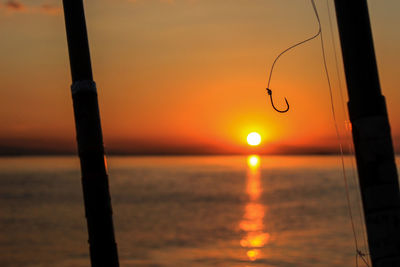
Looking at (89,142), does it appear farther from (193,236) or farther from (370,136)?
(193,236)

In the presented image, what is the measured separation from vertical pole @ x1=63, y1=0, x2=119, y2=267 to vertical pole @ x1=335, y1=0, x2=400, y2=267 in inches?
68.6

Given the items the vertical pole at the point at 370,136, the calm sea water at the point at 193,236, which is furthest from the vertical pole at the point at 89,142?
the calm sea water at the point at 193,236

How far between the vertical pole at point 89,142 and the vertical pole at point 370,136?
1.74 meters

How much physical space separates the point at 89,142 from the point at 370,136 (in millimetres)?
1896

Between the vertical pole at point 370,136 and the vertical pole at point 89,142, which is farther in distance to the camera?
the vertical pole at point 89,142

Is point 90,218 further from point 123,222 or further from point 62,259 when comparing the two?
point 123,222

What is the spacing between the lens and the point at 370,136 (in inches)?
130

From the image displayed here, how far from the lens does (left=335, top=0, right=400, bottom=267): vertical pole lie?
3.26 m

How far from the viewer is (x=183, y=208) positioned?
296 feet

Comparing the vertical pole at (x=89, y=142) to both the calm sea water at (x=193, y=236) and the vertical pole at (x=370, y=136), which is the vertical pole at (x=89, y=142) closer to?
the vertical pole at (x=370, y=136)

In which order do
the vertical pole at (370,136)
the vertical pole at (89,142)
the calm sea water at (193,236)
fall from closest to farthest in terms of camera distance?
1. the vertical pole at (370,136)
2. the vertical pole at (89,142)
3. the calm sea water at (193,236)

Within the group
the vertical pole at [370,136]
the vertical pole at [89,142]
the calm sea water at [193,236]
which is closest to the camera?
the vertical pole at [370,136]

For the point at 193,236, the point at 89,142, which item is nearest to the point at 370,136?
the point at 89,142

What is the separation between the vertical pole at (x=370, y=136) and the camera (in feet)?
10.7
